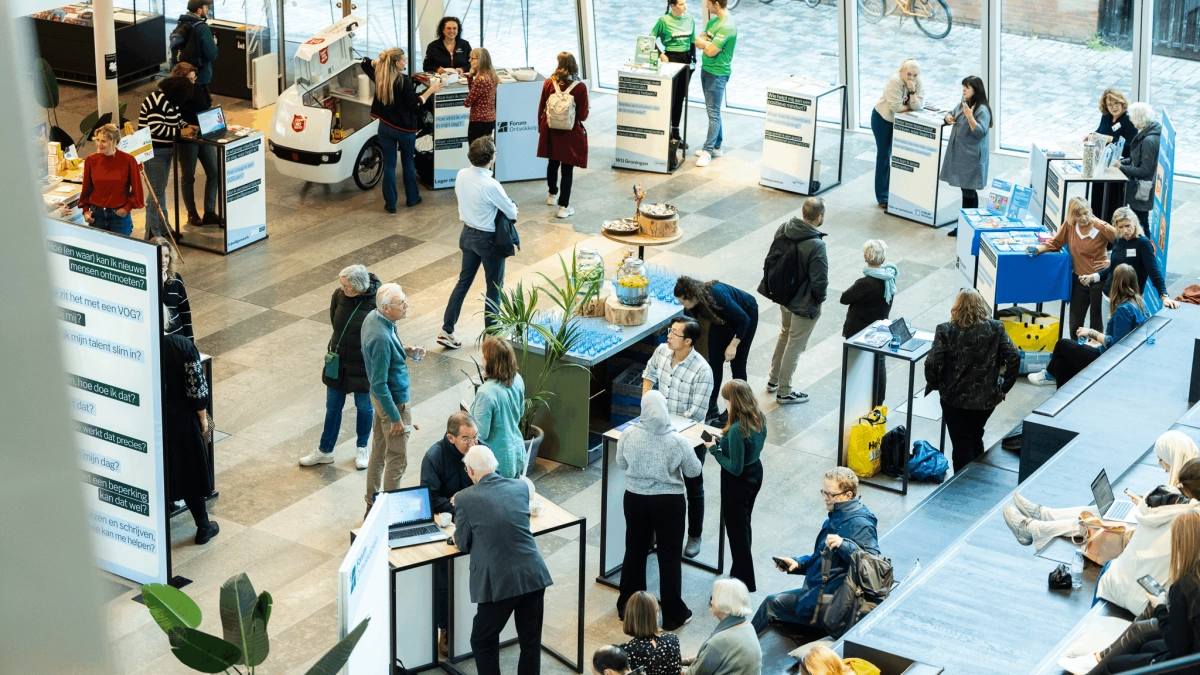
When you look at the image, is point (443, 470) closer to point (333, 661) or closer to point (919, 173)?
point (333, 661)

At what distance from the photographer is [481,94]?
1280 centimetres

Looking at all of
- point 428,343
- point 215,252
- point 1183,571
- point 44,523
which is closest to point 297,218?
point 215,252

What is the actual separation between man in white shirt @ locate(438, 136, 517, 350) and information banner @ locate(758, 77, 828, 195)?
4.67 metres

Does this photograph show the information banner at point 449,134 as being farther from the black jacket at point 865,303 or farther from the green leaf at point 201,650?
the green leaf at point 201,650

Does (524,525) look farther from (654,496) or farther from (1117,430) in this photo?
(1117,430)

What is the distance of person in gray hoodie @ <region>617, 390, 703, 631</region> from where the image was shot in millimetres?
6441

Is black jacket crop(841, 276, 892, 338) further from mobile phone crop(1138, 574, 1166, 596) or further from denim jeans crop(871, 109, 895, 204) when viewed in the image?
denim jeans crop(871, 109, 895, 204)

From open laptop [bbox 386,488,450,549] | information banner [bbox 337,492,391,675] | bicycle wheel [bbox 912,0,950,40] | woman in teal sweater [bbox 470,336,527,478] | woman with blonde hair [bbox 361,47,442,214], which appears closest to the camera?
information banner [bbox 337,492,391,675]

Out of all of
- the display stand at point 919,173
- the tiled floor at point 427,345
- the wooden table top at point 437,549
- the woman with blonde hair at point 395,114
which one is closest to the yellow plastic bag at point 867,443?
the tiled floor at point 427,345

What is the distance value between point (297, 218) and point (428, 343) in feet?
10.7

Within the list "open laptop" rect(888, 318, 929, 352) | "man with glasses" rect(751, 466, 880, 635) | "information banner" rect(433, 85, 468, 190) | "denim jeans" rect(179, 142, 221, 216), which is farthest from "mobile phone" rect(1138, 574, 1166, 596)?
"information banner" rect(433, 85, 468, 190)

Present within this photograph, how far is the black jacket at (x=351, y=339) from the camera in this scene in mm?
7500

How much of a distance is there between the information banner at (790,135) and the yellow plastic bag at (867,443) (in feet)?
17.8

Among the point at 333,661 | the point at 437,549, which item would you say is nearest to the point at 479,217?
the point at 437,549
